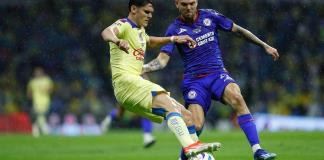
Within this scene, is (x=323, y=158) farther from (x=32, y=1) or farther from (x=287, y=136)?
(x=32, y=1)

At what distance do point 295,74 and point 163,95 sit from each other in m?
17.4

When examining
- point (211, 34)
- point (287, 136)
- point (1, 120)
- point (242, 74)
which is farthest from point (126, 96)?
point (1, 120)

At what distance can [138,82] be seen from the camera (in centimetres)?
873

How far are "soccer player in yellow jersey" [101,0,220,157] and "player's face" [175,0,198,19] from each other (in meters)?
1.20

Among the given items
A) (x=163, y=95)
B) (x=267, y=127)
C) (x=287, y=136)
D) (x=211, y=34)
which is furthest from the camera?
(x=267, y=127)

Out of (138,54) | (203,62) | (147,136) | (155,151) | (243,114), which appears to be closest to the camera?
(138,54)

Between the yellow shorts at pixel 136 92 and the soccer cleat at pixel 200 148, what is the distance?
75 centimetres

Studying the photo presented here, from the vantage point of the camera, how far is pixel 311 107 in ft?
77.8

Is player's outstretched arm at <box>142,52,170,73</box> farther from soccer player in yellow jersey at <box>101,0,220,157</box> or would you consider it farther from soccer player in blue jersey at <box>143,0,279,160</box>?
soccer player in yellow jersey at <box>101,0,220,157</box>

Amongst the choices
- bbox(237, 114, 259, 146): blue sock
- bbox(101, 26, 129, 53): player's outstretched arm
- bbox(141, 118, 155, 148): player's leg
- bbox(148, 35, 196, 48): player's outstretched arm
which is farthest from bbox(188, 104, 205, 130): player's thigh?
bbox(141, 118, 155, 148): player's leg

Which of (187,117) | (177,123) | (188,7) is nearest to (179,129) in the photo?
(177,123)

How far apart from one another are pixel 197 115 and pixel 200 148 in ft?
6.25

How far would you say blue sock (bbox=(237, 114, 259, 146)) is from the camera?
9.78 meters

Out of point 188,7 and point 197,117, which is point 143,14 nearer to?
point 188,7
